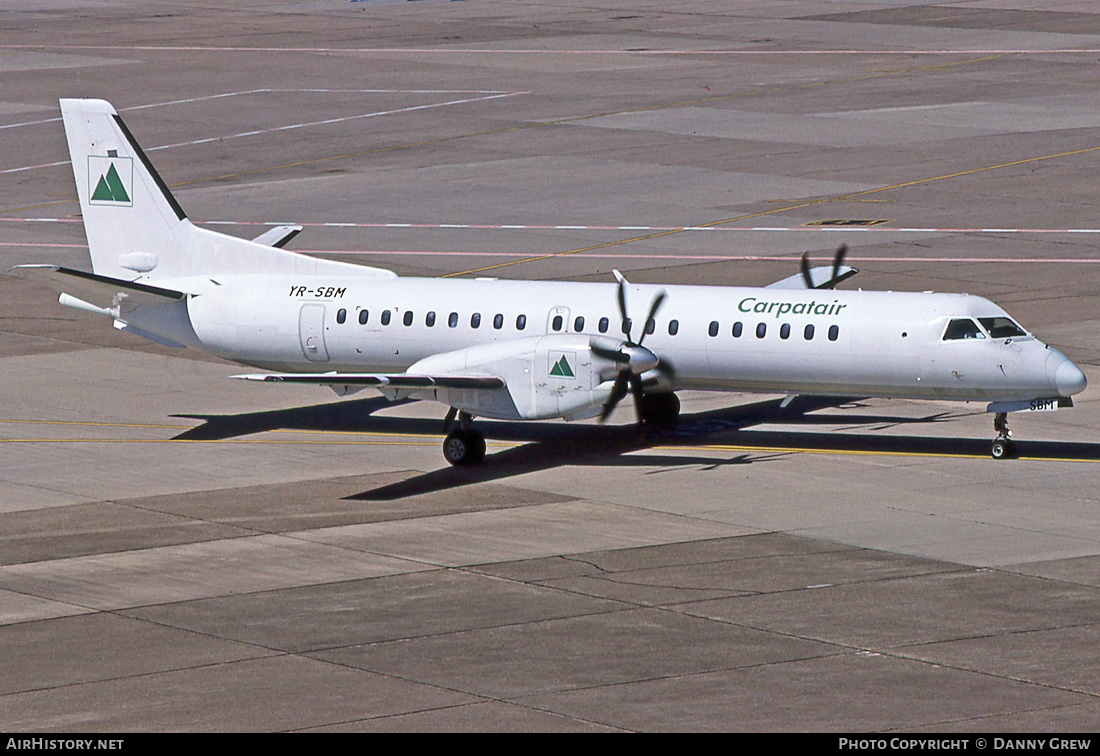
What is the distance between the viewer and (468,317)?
39500 millimetres

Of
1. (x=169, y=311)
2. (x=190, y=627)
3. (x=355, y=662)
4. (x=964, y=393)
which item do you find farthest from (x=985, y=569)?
(x=169, y=311)

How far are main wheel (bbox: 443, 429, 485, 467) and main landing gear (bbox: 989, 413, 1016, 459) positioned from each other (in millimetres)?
10377

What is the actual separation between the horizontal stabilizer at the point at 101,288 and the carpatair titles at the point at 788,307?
42.2ft

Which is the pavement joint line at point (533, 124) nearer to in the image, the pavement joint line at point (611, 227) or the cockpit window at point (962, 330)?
the pavement joint line at point (611, 227)

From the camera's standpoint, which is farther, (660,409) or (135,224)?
(135,224)

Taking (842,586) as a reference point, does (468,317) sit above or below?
above

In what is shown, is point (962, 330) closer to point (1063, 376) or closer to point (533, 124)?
point (1063, 376)

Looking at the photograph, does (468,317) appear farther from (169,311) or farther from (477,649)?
(477,649)

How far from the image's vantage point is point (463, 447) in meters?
37.2

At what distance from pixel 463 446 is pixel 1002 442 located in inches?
428

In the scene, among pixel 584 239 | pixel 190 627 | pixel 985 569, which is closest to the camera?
pixel 190 627

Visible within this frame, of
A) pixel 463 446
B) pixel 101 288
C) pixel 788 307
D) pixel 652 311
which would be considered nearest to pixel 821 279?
pixel 788 307

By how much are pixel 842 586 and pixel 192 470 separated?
1469 centimetres

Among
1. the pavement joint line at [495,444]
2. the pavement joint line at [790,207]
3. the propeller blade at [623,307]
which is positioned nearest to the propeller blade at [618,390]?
the propeller blade at [623,307]
